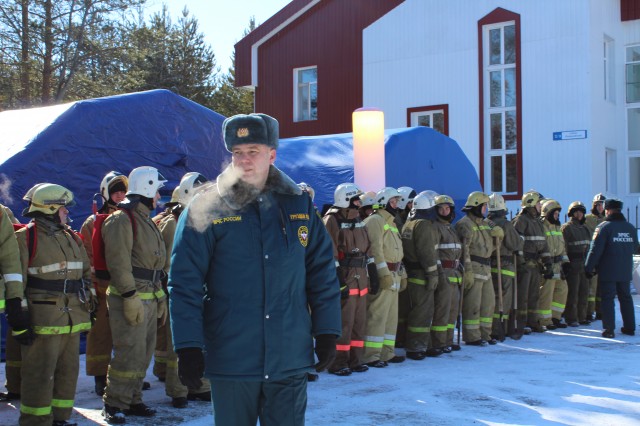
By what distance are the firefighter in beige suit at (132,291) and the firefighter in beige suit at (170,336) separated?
40 cm

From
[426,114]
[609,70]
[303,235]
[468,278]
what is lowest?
[468,278]

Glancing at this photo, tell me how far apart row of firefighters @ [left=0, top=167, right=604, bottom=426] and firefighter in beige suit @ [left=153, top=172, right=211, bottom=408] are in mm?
18

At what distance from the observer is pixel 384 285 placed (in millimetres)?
9711

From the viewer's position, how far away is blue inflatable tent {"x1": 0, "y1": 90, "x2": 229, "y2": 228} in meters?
→ 10.6

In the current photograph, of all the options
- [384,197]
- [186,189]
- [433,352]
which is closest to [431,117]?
[384,197]

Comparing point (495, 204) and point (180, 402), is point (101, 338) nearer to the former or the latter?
point (180, 402)

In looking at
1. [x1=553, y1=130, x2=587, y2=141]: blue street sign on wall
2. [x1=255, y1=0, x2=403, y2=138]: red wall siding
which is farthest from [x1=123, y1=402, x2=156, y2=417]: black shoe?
[x1=255, y1=0, x2=403, y2=138]: red wall siding

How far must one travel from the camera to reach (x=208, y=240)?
12.6 ft

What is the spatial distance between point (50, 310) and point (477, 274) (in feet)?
22.3

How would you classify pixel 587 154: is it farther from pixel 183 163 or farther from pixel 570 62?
pixel 183 163

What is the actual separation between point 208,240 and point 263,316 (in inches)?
18.1

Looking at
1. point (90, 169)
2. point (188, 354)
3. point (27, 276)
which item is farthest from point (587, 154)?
point (188, 354)

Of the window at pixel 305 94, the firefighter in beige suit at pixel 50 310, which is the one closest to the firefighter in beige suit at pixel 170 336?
the firefighter in beige suit at pixel 50 310

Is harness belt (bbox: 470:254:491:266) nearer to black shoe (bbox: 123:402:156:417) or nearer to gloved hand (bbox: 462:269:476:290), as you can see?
gloved hand (bbox: 462:269:476:290)
